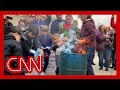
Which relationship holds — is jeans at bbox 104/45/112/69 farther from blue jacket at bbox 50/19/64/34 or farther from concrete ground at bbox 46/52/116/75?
blue jacket at bbox 50/19/64/34

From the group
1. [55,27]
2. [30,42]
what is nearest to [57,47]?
[55,27]

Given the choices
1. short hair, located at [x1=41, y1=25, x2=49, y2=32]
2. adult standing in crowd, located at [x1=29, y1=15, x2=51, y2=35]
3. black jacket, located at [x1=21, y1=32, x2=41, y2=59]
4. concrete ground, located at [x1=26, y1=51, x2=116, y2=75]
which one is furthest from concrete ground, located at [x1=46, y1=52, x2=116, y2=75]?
adult standing in crowd, located at [x1=29, y1=15, x2=51, y2=35]

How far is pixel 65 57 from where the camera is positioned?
217 inches

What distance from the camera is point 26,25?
5539mm

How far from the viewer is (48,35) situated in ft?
18.1

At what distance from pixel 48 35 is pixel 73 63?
732 mm

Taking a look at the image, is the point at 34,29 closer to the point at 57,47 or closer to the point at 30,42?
the point at 30,42

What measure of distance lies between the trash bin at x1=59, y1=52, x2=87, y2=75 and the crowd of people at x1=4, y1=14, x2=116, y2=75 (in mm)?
79
